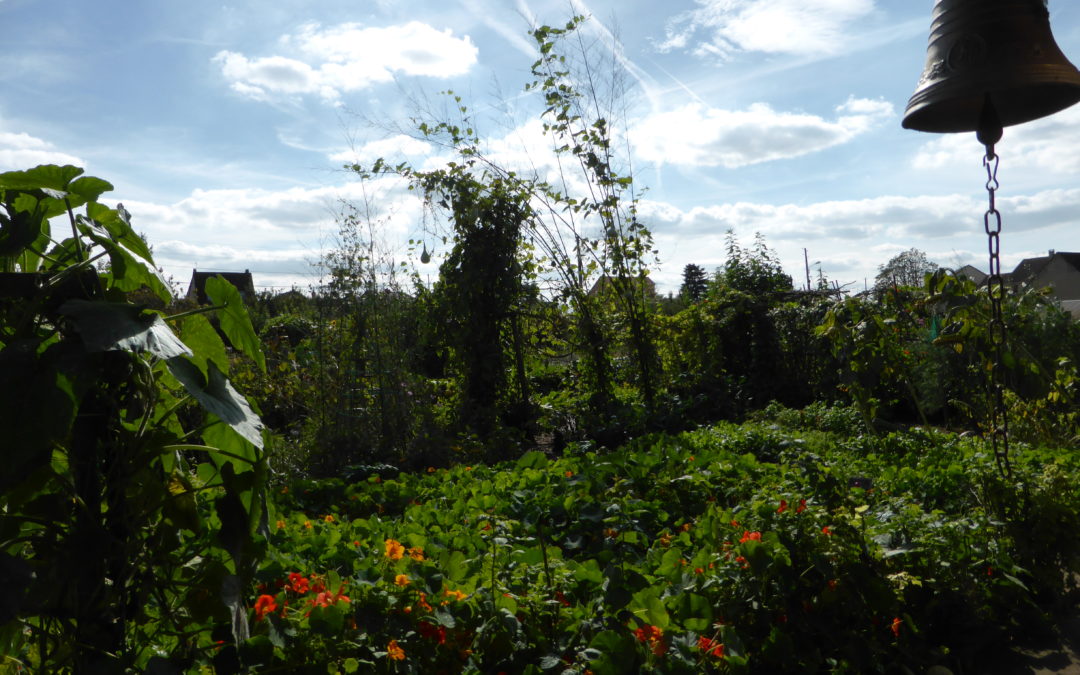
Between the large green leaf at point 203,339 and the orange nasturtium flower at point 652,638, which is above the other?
the large green leaf at point 203,339

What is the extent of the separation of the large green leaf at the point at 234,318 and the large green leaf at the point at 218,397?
30 cm

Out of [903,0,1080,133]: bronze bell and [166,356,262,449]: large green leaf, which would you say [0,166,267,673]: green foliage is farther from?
[903,0,1080,133]: bronze bell

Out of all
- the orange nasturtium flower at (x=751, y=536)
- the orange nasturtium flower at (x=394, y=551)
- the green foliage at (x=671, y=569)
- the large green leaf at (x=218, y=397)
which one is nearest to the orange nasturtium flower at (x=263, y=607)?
the green foliage at (x=671, y=569)

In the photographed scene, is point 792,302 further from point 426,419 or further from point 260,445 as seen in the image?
point 260,445

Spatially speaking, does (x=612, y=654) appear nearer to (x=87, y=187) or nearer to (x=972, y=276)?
(x=87, y=187)

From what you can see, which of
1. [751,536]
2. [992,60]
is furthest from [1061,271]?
[751,536]

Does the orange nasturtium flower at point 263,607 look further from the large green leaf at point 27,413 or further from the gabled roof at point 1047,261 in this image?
the gabled roof at point 1047,261

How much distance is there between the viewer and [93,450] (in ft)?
4.16

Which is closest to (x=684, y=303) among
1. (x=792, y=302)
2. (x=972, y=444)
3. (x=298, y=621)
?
(x=792, y=302)

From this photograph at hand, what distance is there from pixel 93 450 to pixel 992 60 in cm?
316

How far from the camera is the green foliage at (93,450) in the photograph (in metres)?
1.07

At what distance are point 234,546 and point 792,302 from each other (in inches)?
334

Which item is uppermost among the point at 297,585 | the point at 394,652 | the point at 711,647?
the point at 297,585

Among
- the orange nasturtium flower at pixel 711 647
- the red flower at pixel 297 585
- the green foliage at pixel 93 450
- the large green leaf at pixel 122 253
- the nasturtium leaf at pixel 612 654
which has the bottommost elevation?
the orange nasturtium flower at pixel 711 647
